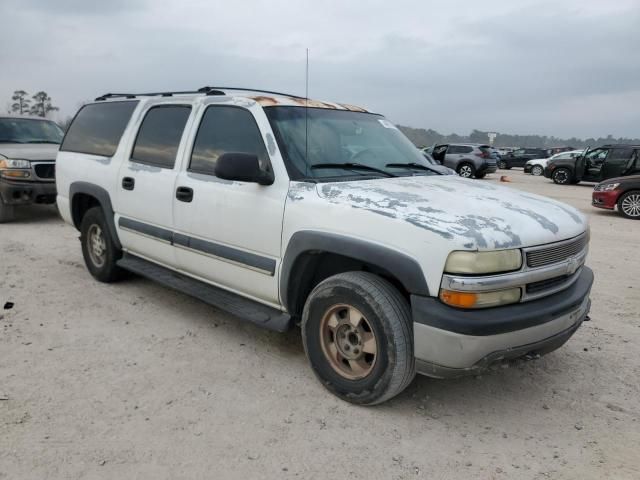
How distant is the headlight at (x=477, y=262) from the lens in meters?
2.46

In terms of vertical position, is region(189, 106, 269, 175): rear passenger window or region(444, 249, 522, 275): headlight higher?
region(189, 106, 269, 175): rear passenger window

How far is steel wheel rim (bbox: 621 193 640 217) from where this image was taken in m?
11.0

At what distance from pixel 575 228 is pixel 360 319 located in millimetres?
1428

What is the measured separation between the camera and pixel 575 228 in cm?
303

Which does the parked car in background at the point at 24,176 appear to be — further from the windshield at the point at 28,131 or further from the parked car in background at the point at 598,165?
the parked car in background at the point at 598,165

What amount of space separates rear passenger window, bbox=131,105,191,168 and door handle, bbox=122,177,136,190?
176 millimetres

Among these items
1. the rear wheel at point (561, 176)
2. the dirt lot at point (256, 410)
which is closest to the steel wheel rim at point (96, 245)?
the dirt lot at point (256, 410)

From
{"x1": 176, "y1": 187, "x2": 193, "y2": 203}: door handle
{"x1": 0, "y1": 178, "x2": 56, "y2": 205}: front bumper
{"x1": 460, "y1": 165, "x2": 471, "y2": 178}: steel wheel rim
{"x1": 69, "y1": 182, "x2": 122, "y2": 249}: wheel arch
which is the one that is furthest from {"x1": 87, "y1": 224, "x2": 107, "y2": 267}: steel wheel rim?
{"x1": 460, "y1": 165, "x2": 471, "y2": 178}: steel wheel rim

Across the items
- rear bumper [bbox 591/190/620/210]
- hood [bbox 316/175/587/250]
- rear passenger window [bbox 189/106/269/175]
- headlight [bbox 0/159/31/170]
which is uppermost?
rear passenger window [bbox 189/106/269/175]

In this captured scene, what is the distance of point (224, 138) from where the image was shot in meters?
3.70

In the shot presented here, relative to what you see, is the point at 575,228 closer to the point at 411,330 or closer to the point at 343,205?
the point at 411,330

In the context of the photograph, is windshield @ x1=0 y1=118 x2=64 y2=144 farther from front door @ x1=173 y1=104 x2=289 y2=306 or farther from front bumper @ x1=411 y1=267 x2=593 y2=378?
front bumper @ x1=411 y1=267 x2=593 y2=378

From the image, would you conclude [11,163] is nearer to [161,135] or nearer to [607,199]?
[161,135]

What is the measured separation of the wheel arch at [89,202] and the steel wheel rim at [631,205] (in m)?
10.8
